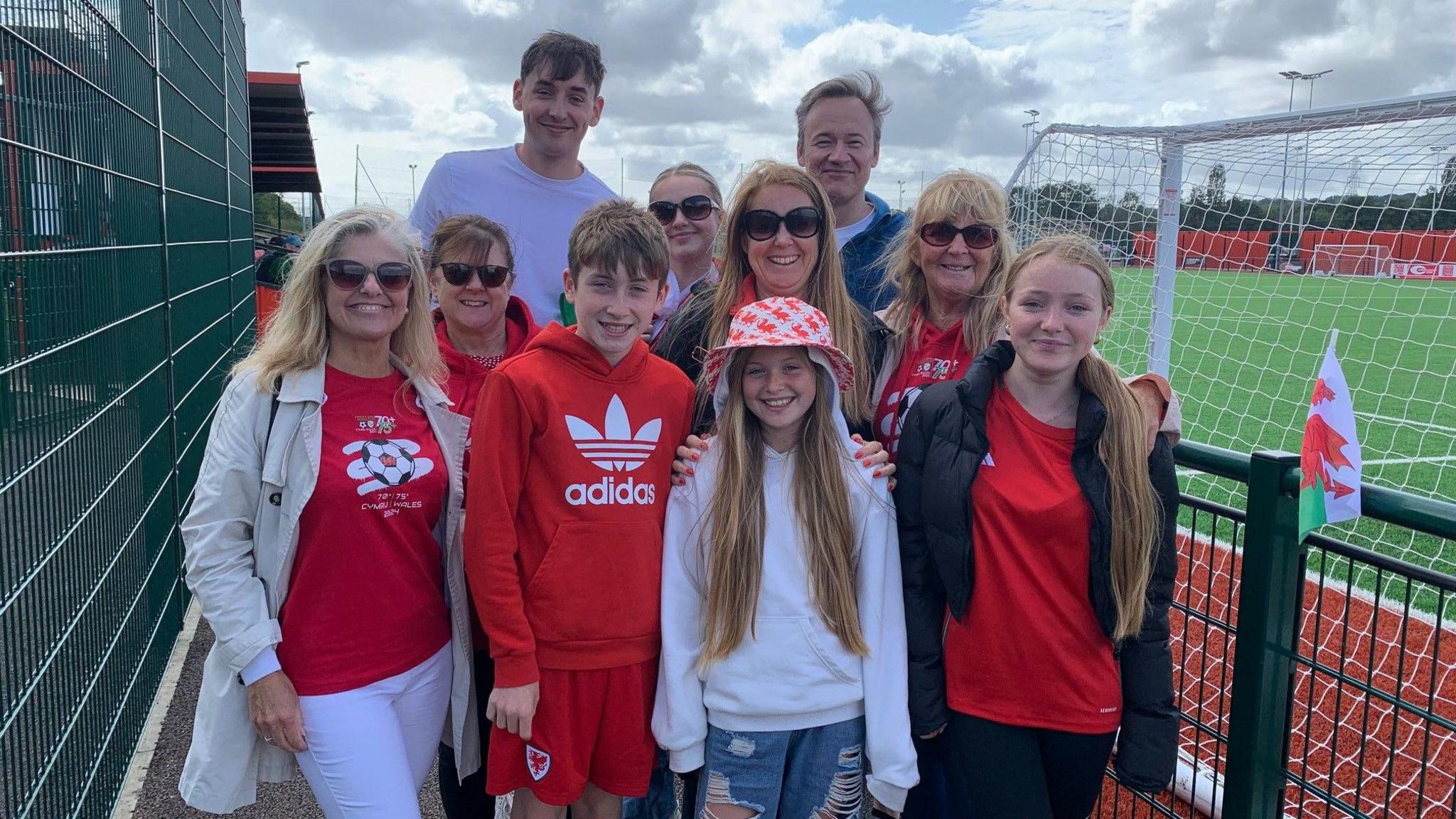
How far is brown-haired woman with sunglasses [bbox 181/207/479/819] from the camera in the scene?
7.35 ft

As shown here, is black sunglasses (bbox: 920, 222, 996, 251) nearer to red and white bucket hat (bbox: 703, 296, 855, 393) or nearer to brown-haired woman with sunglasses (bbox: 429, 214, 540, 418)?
red and white bucket hat (bbox: 703, 296, 855, 393)

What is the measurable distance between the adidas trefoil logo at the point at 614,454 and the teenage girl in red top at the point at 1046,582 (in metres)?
0.67

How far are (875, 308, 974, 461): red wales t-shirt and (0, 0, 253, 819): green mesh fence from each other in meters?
2.10

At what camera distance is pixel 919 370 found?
2.84m

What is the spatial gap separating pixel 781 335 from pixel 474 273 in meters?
1.02

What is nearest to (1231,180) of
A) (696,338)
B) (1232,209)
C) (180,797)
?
(1232,209)

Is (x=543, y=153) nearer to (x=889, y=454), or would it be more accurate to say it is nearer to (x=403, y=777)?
(x=889, y=454)

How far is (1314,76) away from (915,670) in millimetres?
26527

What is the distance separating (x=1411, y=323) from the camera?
17422mm

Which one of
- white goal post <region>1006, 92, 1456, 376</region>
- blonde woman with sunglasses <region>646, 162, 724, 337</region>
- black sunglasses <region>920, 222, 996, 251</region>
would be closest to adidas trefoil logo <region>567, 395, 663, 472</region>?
blonde woman with sunglasses <region>646, 162, 724, 337</region>

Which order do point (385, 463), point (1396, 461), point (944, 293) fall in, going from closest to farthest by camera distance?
point (385, 463)
point (944, 293)
point (1396, 461)

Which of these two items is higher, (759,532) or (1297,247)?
(1297,247)

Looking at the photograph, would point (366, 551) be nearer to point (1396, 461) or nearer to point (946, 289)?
point (946, 289)

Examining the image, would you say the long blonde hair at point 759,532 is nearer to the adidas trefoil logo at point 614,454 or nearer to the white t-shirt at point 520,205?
the adidas trefoil logo at point 614,454
